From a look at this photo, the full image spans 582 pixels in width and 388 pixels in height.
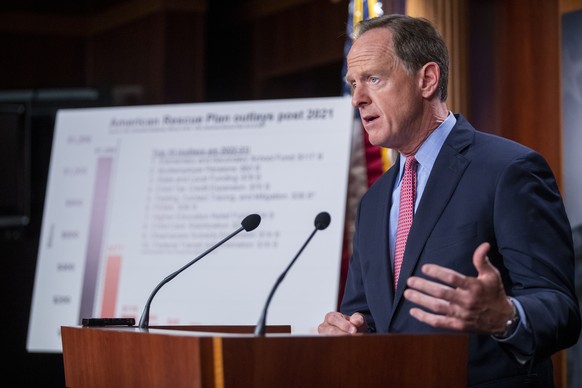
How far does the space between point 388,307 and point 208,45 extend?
7.97 meters

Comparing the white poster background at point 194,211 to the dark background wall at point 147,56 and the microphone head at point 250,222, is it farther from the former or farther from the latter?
the microphone head at point 250,222

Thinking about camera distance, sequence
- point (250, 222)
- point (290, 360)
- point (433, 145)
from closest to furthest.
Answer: point (290, 360) → point (250, 222) → point (433, 145)

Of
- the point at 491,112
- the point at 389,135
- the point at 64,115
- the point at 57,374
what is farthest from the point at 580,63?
the point at 57,374

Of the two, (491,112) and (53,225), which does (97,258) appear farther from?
(491,112)

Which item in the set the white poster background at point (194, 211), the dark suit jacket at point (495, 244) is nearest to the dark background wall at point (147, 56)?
the white poster background at point (194, 211)

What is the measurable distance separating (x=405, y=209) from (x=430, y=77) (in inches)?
15.3

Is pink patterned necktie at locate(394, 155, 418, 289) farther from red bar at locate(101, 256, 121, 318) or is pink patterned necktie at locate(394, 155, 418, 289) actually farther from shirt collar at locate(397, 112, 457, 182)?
red bar at locate(101, 256, 121, 318)

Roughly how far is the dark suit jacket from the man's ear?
0.51 ft

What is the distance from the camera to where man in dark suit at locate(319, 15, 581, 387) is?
1.82 metres

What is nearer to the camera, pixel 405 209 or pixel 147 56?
pixel 405 209

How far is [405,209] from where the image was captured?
2.40 meters

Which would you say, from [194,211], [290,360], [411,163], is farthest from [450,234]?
[194,211]

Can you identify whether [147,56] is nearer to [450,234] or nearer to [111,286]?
[111,286]

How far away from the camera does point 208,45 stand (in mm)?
9945
